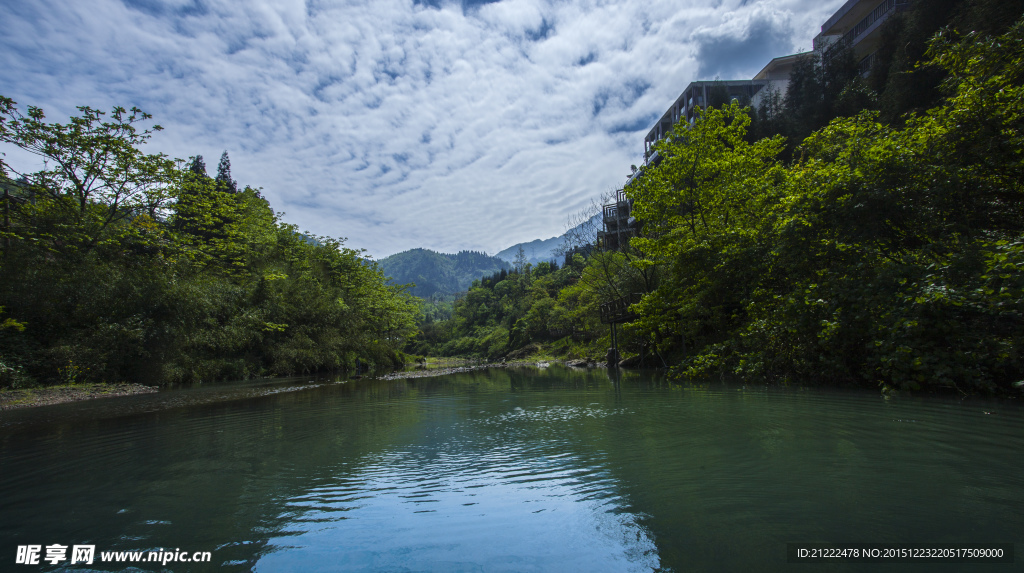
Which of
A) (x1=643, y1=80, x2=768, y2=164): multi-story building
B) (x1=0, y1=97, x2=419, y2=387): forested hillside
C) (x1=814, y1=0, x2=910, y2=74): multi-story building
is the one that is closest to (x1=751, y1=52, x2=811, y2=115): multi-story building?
(x1=643, y1=80, x2=768, y2=164): multi-story building

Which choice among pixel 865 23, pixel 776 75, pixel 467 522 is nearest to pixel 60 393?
pixel 467 522

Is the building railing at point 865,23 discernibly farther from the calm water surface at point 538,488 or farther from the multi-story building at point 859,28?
the calm water surface at point 538,488

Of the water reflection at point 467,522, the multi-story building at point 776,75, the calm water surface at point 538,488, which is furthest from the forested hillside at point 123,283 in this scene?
the multi-story building at point 776,75

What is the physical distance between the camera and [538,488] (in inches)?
149

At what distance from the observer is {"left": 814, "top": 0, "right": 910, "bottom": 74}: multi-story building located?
110 feet

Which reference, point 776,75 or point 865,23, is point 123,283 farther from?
point 776,75

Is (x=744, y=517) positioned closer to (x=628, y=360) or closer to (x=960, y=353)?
(x=960, y=353)

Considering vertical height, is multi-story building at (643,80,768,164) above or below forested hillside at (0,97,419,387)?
above

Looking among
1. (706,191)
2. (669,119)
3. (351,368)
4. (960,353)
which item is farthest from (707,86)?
(960,353)

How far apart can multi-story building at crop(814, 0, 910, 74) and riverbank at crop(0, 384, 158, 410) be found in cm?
4726

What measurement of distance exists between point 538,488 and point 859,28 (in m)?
50.3

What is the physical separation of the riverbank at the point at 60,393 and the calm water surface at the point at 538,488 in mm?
5845

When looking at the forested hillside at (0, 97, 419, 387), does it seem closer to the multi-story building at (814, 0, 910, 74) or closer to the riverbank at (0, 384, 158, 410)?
the riverbank at (0, 384, 158, 410)

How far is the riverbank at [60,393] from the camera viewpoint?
1123 centimetres
